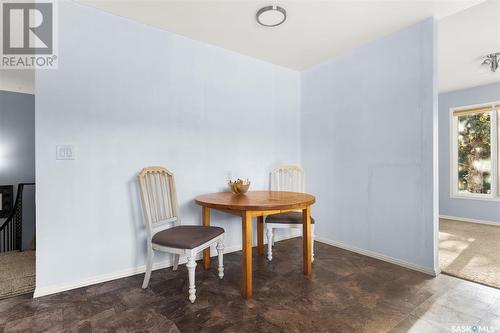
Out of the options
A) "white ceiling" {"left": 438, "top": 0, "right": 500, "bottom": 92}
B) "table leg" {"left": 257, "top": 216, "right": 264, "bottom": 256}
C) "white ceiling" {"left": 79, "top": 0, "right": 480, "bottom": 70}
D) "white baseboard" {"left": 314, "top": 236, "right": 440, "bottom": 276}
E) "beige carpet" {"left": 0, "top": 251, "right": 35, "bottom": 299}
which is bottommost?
"beige carpet" {"left": 0, "top": 251, "right": 35, "bottom": 299}

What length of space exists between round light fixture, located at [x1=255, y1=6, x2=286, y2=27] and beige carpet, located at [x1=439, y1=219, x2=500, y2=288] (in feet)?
9.29

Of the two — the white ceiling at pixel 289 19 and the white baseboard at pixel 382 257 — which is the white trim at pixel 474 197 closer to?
the white baseboard at pixel 382 257

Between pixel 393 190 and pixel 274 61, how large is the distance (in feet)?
7.01

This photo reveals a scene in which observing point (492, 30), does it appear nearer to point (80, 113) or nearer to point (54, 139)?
point (80, 113)

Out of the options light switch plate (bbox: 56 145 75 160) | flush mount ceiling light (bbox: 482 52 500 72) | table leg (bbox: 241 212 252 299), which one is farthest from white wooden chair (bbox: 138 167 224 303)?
flush mount ceiling light (bbox: 482 52 500 72)

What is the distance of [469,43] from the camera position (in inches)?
118

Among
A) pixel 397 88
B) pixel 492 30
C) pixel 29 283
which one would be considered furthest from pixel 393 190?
pixel 29 283

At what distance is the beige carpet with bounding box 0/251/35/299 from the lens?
7.02ft

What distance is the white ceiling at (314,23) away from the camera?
222cm

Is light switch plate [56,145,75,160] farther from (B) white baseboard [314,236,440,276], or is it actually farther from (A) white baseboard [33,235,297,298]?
(B) white baseboard [314,236,440,276]

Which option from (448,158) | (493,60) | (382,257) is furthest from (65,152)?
(448,158)

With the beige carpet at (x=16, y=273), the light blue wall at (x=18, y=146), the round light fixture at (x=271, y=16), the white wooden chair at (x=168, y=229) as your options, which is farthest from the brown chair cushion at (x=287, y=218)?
the light blue wall at (x=18, y=146)

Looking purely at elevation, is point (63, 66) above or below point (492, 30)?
below

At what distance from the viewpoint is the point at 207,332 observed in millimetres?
1583
